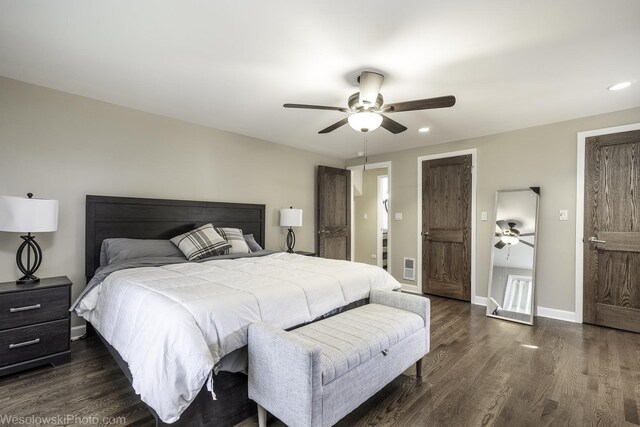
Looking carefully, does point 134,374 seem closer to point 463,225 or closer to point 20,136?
point 20,136

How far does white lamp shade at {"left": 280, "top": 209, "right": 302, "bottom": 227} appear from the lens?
4.54 m

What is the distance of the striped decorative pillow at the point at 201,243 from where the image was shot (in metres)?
3.18

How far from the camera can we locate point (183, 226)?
11.9ft

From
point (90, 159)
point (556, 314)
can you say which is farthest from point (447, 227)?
point (90, 159)

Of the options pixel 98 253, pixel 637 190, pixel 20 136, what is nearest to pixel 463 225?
pixel 637 190

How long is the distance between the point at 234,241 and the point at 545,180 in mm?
3921

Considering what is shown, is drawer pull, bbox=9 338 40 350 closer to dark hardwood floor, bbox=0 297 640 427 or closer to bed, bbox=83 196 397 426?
dark hardwood floor, bbox=0 297 640 427

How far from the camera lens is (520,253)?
12.6 ft

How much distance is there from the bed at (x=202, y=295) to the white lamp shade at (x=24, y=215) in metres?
0.54

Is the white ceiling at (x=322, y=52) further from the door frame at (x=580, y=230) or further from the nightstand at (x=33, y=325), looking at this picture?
the nightstand at (x=33, y=325)

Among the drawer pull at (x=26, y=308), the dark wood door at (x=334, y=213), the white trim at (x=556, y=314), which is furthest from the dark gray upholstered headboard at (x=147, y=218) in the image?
the white trim at (x=556, y=314)

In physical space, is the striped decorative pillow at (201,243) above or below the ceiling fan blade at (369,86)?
below

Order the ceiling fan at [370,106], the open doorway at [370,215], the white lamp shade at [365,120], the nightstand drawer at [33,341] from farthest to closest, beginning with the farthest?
the open doorway at [370,215]
the white lamp shade at [365,120]
the ceiling fan at [370,106]
the nightstand drawer at [33,341]

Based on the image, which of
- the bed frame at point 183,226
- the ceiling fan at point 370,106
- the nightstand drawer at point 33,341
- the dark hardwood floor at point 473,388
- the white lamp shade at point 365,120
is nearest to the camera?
the bed frame at point 183,226
